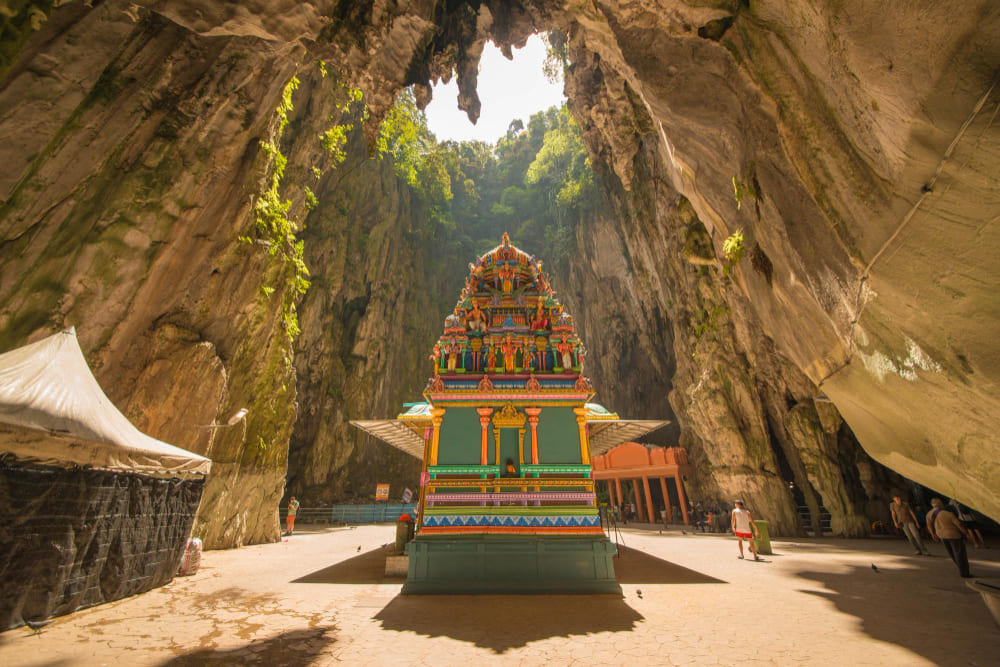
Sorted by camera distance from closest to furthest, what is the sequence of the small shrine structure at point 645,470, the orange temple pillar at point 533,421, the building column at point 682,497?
the orange temple pillar at point 533,421
the building column at point 682,497
the small shrine structure at point 645,470

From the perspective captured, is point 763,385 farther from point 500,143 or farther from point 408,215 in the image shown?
point 500,143

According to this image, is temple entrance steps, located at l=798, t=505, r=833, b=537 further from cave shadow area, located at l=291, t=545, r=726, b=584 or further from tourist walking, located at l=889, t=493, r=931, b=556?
cave shadow area, located at l=291, t=545, r=726, b=584

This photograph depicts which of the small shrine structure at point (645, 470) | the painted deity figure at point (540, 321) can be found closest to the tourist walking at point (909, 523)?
the painted deity figure at point (540, 321)

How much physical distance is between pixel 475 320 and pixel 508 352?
1425 mm

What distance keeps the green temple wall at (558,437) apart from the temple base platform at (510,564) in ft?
5.28

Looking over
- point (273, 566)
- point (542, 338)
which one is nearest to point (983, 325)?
point (542, 338)

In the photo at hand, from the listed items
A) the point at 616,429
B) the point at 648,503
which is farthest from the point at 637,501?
the point at 616,429

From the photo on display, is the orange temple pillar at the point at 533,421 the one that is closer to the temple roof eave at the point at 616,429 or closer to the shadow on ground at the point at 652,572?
the temple roof eave at the point at 616,429

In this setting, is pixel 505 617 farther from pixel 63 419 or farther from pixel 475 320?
pixel 63 419

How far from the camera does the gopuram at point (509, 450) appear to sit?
7.61 metres

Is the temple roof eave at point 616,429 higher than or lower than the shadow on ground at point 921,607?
higher

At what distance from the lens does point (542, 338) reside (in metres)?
10.1

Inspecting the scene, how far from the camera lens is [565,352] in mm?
9703

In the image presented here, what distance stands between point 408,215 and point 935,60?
127 feet
